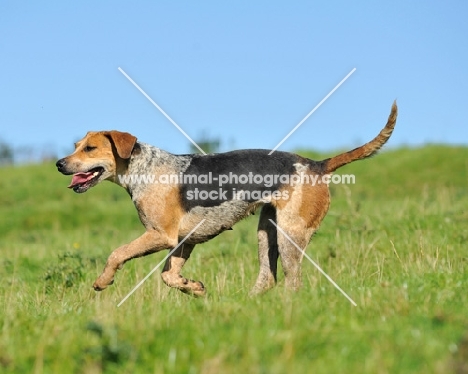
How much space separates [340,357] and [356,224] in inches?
330

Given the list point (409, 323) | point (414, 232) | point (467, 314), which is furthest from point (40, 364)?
point (414, 232)

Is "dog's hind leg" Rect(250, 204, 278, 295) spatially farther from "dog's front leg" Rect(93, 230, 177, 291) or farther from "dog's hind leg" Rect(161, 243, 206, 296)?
"dog's front leg" Rect(93, 230, 177, 291)

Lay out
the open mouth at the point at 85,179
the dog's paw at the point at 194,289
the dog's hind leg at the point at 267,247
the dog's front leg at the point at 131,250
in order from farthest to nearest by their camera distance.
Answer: the dog's hind leg at the point at 267,247
the open mouth at the point at 85,179
the dog's paw at the point at 194,289
the dog's front leg at the point at 131,250

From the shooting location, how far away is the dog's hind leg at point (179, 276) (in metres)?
8.38

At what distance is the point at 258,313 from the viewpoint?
5844 millimetres

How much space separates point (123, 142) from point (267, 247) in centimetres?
222

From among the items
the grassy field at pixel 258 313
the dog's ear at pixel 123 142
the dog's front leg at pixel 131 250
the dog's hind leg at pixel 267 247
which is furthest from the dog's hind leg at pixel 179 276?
the dog's ear at pixel 123 142

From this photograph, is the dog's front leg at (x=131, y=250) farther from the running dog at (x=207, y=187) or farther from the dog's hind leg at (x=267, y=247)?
the dog's hind leg at (x=267, y=247)

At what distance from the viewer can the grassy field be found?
4703mm

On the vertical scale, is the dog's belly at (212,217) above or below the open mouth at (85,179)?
below

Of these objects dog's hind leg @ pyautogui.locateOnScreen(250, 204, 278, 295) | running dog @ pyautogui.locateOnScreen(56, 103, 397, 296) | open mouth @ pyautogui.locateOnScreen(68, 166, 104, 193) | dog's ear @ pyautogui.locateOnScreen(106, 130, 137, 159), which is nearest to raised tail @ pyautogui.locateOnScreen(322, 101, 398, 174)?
running dog @ pyautogui.locateOnScreen(56, 103, 397, 296)

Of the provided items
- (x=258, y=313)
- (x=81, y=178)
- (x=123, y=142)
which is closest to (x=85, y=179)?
(x=81, y=178)

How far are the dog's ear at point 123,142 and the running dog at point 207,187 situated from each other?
1 cm

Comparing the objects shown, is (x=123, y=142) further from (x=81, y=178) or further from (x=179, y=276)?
(x=179, y=276)
